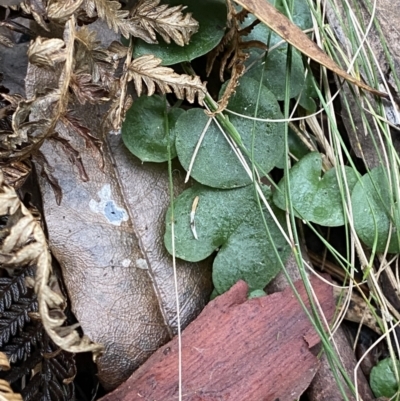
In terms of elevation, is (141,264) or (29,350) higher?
(141,264)

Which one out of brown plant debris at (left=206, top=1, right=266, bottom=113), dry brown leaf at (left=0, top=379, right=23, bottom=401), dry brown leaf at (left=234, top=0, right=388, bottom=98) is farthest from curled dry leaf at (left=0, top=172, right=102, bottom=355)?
dry brown leaf at (left=234, top=0, right=388, bottom=98)

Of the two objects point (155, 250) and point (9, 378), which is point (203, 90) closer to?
point (155, 250)

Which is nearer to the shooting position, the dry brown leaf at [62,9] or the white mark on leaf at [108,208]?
the dry brown leaf at [62,9]

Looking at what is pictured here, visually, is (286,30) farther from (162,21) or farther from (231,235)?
(231,235)

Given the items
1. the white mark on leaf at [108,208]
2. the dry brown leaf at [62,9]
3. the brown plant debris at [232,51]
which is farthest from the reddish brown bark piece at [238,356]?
the dry brown leaf at [62,9]

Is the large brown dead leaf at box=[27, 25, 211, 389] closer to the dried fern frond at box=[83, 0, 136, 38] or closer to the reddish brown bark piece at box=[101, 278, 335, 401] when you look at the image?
the reddish brown bark piece at box=[101, 278, 335, 401]

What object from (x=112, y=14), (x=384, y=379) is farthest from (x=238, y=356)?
(x=112, y=14)

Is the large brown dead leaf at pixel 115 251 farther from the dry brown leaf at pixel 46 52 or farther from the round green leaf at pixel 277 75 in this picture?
the round green leaf at pixel 277 75
